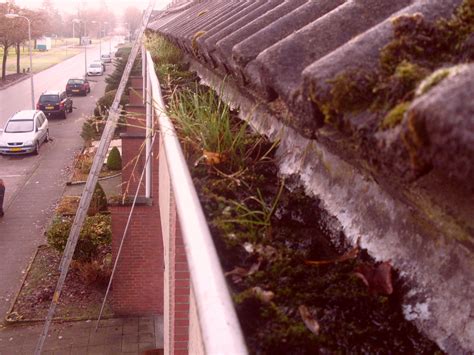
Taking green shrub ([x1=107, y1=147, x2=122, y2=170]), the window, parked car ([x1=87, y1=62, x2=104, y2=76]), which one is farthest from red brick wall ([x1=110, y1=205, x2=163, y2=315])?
parked car ([x1=87, y1=62, x2=104, y2=76])

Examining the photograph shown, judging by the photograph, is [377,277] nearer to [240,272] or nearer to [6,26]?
[240,272]

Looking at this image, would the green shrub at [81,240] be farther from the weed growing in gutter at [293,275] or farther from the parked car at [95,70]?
the parked car at [95,70]

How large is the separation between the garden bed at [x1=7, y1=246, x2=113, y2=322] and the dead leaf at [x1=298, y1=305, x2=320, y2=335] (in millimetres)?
9171

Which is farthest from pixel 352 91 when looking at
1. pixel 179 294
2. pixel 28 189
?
pixel 28 189

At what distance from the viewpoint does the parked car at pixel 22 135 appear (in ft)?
63.5

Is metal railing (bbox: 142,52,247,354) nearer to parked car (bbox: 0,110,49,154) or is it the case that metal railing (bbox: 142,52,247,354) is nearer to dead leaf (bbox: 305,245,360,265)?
dead leaf (bbox: 305,245,360,265)

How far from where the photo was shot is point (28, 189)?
16.6 metres

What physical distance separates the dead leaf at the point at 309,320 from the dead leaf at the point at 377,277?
195mm

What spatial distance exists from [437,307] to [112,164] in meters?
18.1

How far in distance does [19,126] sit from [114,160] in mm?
4552

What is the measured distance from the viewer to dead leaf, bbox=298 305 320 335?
Result: 1337 mm

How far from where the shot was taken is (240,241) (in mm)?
1722

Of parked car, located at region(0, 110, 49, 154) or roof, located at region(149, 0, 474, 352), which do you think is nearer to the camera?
roof, located at region(149, 0, 474, 352)

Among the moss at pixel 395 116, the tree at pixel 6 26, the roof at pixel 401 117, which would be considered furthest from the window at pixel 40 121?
the moss at pixel 395 116
